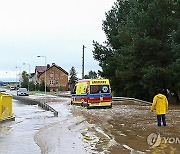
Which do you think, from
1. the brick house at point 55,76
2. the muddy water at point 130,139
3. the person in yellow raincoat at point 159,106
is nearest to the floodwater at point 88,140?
the muddy water at point 130,139

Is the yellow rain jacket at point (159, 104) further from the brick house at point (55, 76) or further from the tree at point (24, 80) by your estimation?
the brick house at point (55, 76)

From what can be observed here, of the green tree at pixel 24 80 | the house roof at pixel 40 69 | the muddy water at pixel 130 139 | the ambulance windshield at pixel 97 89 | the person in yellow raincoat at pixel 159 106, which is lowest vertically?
the muddy water at pixel 130 139

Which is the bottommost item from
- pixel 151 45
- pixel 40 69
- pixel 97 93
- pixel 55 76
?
pixel 97 93

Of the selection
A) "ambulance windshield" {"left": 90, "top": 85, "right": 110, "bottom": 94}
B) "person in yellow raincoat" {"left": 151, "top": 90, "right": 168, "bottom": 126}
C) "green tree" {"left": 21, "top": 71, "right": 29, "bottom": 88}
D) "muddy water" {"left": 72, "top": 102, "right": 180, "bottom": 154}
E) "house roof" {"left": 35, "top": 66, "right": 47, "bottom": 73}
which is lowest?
"muddy water" {"left": 72, "top": 102, "right": 180, "bottom": 154}

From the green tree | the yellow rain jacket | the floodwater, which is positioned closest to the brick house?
the green tree

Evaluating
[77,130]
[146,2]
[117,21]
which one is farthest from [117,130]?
[117,21]

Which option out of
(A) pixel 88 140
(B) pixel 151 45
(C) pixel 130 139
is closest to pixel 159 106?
(C) pixel 130 139

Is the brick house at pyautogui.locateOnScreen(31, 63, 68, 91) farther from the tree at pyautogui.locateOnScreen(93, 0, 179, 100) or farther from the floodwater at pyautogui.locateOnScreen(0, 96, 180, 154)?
the floodwater at pyautogui.locateOnScreen(0, 96, 180, 154)

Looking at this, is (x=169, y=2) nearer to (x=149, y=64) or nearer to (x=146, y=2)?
(x=146, y=2)

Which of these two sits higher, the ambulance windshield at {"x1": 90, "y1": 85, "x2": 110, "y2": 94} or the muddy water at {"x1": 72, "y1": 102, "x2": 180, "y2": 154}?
the ambulance windshield at {"x1": 90, "y1": 85, "x2": 110, "y2": 94}

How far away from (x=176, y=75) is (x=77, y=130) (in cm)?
1859

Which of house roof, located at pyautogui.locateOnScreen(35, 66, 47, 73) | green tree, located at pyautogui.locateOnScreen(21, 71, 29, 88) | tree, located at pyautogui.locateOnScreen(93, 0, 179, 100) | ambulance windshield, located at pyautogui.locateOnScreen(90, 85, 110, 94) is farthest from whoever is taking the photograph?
house roof, located at pyautogui.locateOnScreen(35, 66, 47, 73)

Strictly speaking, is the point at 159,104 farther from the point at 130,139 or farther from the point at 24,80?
the point at 24,80

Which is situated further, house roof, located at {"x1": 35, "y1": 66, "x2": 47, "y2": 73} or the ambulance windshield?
house roof, located at {"x1": 35, "y1": 66, "x2": 47, "y2": 73}
